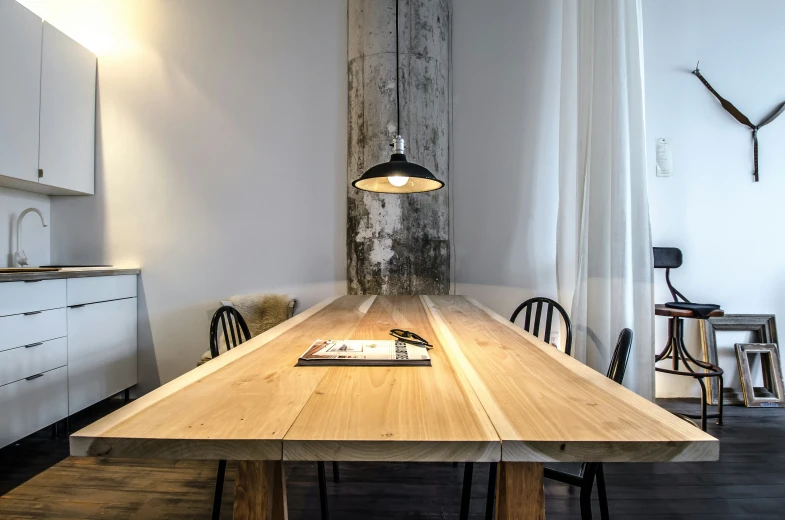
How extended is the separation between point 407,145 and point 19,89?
92.2 inches

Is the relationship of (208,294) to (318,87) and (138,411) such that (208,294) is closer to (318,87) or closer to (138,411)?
(318,87)

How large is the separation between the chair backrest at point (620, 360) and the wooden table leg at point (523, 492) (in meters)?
0.41

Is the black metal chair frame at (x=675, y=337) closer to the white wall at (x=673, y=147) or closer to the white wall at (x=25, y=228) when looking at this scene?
the white wall at (x=673, y=147)

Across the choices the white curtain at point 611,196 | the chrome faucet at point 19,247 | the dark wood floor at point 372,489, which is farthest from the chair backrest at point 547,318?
the chrome faucet at point 19,247

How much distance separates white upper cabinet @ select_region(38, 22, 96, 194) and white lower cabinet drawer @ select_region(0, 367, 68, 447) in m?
1.24

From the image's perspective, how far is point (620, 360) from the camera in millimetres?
1075

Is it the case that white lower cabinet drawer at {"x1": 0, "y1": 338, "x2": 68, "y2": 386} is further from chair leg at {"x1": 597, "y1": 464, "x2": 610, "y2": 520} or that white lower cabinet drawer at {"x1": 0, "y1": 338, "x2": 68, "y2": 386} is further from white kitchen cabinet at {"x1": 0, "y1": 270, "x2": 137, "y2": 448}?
chair leg at {"x1": 597, "y1": 464, "x2": 610, "y2": 520}

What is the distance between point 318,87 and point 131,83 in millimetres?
1380

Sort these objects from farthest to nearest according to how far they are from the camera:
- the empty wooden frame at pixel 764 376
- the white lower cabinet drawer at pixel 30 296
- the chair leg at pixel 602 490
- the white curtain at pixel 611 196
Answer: the empty wooden frame at pixel 764 376 < the white curtain at pixel 611 196 < the white lower cabinet drawer at pixel 30 296 < the chair leg at pixel 602 490

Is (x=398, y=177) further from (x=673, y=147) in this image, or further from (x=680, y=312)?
(x=673, y=147)

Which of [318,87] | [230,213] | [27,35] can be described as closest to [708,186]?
[318,87]

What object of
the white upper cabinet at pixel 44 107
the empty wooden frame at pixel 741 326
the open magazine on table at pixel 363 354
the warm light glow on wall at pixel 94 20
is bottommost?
the empty wooden frame at pixel 741 326

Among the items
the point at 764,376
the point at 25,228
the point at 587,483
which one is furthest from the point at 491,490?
the point at 25,228

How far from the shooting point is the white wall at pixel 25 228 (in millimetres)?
2814
